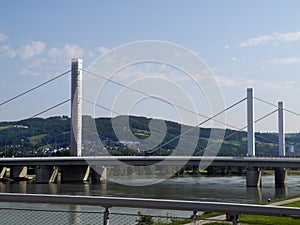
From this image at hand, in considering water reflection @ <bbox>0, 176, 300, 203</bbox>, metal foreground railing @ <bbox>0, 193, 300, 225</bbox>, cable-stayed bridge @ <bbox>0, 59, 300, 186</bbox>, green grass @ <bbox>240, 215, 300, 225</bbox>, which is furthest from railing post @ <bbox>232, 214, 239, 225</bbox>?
cable-stayed bridge @ <bbox>0, 59, 300, 186</bbox>

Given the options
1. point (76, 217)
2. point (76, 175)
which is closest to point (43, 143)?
point (76, 175)

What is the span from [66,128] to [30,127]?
48.2 ft

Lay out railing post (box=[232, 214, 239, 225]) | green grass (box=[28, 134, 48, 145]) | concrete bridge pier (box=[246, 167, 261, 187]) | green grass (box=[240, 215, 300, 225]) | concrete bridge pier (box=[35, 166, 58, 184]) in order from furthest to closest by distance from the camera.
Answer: green grass (box=[28, 134, 48, 145]), concrete bridge pier (box=[35, 166, 58, 184]), concrete bridge pier (box=[246, 167, 261, 187]), green grass (box=[240, 215, 300, 225]), railing post (box=[232, 214, 239, 225])

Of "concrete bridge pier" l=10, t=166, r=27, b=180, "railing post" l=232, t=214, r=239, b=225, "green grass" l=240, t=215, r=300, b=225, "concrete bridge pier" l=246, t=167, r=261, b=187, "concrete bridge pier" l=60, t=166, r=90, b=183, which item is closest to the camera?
"railing post" l=232, t=214, r=239, b=225

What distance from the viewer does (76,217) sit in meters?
4.67

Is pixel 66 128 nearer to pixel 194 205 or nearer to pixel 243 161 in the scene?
pixel 243 161

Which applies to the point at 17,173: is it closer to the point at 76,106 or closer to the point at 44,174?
the point at 44,174

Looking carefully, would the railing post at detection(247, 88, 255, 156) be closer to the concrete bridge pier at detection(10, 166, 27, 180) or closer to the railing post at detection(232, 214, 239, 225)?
the concrete bridge pier at detection(10, 166, 27, 180)

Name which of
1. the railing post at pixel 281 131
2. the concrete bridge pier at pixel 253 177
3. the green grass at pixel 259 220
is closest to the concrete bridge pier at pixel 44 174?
the concrete bridge pier at pixel 253 177

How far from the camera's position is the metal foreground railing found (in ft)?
11.8

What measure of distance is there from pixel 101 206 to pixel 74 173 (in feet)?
175

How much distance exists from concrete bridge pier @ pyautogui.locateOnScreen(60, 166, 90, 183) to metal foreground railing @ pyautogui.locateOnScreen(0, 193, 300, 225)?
51648mm

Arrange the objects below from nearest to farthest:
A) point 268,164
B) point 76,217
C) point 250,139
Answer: point 76,217
point 268,164
point 250,139

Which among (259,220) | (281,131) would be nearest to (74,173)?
(281,131)
